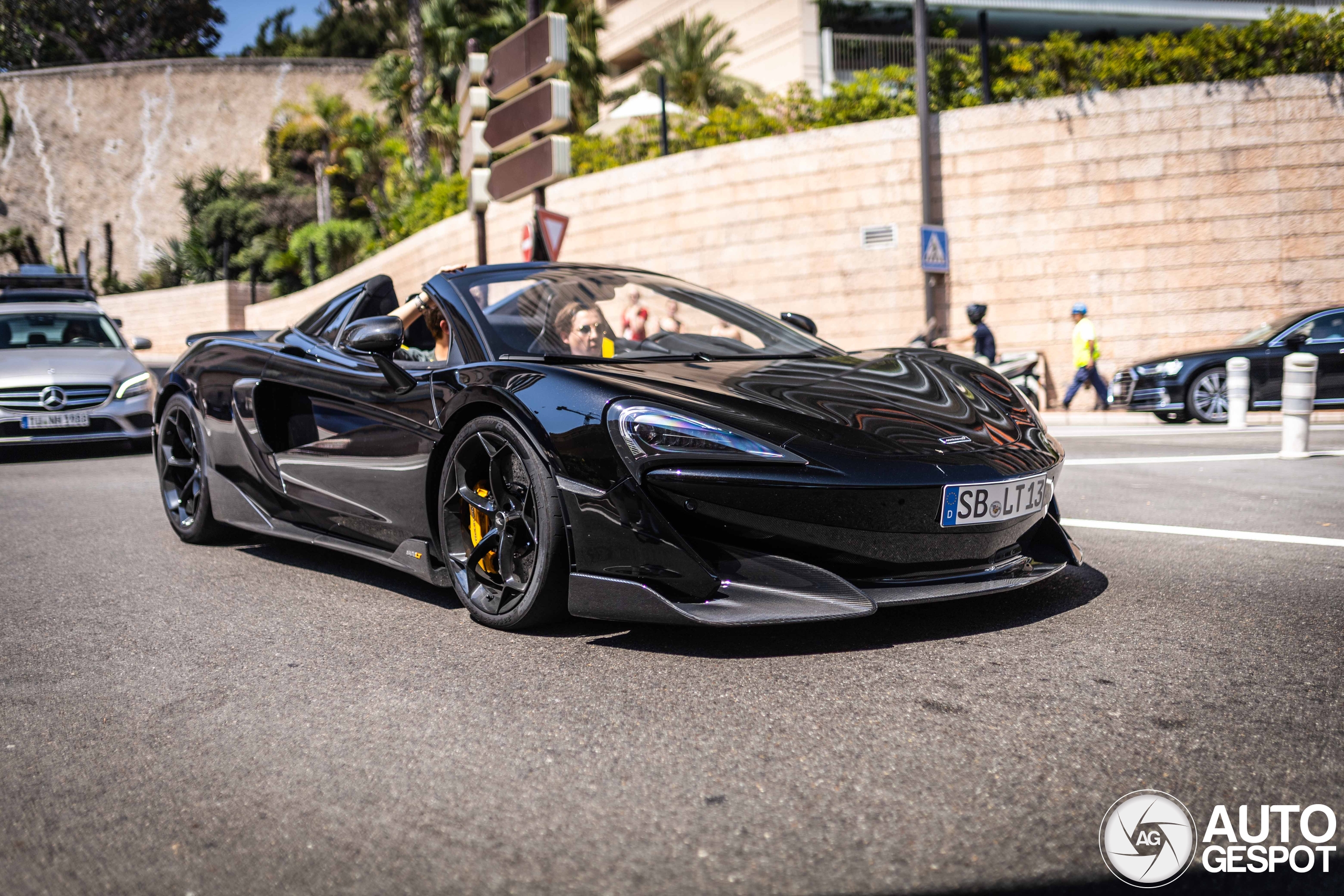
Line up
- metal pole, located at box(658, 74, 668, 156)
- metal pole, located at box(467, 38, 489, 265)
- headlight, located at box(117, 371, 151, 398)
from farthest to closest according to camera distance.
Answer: metal pole, located at box(658, 74, 668, 156) < metal pole, located at box(467, 38, 489, 265) < headlight, located at box(117, 371, 151, 398)

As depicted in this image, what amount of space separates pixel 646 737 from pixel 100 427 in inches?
358

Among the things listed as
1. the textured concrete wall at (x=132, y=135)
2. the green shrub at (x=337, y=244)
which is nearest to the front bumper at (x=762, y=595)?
the green shrub at (x=337, y=244)

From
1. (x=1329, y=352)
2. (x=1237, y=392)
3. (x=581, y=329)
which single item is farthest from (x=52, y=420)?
(x=1329, y=352)

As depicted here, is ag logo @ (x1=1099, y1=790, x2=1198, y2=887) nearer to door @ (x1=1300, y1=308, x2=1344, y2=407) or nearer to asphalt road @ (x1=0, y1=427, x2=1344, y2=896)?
asphalt road @ (x1=0, y1=427, x2=1344, y2=896)

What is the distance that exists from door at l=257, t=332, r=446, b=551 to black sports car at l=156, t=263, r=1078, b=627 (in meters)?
0.01

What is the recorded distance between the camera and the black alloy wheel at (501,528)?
3271mm

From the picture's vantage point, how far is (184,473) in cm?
553

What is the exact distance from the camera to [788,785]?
2.23 meters

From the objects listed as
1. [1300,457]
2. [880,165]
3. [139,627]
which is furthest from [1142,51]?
[139,627]

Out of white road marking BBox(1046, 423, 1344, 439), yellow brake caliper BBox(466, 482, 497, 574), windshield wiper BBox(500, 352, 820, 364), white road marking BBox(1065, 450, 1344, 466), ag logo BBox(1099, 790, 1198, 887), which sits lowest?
ag logo BBox(1099, 790, 1198, 887)

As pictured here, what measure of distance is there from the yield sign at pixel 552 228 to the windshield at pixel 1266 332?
7.73m

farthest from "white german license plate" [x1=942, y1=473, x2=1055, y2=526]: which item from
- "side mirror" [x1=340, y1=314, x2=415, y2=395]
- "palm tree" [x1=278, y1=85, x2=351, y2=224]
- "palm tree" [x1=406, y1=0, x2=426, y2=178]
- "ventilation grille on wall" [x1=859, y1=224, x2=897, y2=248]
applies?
"palm tree" [x1=278, y1=85, x2=351, y2=224]

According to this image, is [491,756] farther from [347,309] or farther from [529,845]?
[347,309]

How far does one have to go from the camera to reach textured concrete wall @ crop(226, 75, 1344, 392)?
51.8 ft
